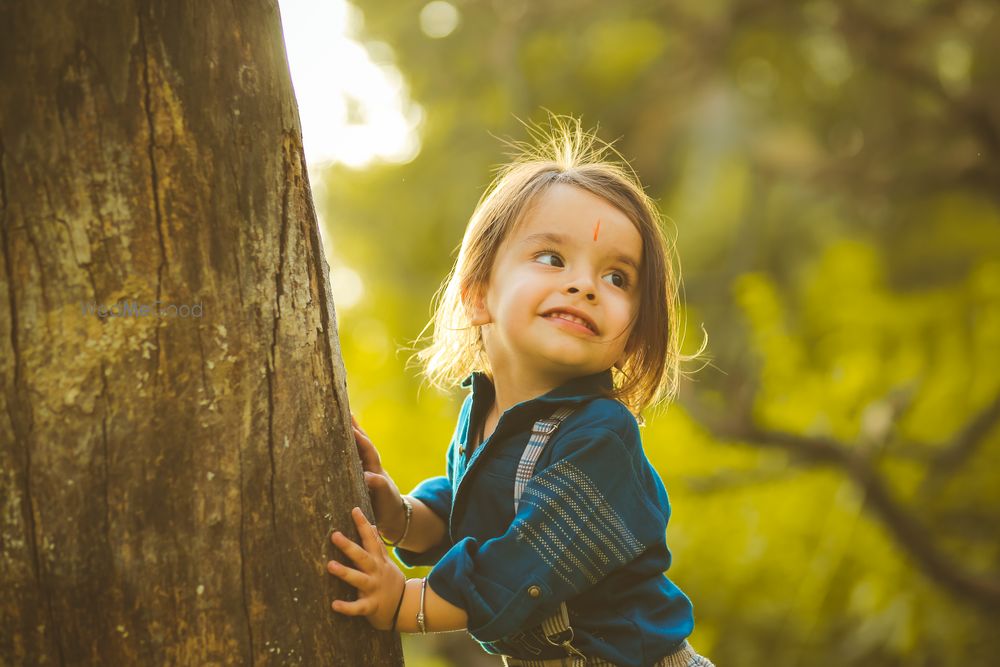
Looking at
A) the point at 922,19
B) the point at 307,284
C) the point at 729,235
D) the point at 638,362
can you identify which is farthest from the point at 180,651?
the point at 729,235

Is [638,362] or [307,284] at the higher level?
[638,362]

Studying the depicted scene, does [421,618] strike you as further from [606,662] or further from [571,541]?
[606,662]

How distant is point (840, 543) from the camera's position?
6.23 meters

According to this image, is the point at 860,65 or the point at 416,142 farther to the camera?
the point at 416,142

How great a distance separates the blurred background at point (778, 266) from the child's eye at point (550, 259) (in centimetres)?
292

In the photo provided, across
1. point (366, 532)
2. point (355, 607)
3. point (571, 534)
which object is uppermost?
point (571, 534)

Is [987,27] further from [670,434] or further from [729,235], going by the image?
[670,434]

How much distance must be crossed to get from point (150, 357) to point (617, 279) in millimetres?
1139

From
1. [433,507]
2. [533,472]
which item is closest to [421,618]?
[533,472]

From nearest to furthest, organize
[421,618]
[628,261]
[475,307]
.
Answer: [421,618]
[628,261]
[475,307]

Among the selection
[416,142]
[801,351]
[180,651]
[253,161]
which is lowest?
[180,651]

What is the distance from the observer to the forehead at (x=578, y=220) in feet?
7.23

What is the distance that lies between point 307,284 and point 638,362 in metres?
1.03

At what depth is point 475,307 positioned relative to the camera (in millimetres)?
2400
